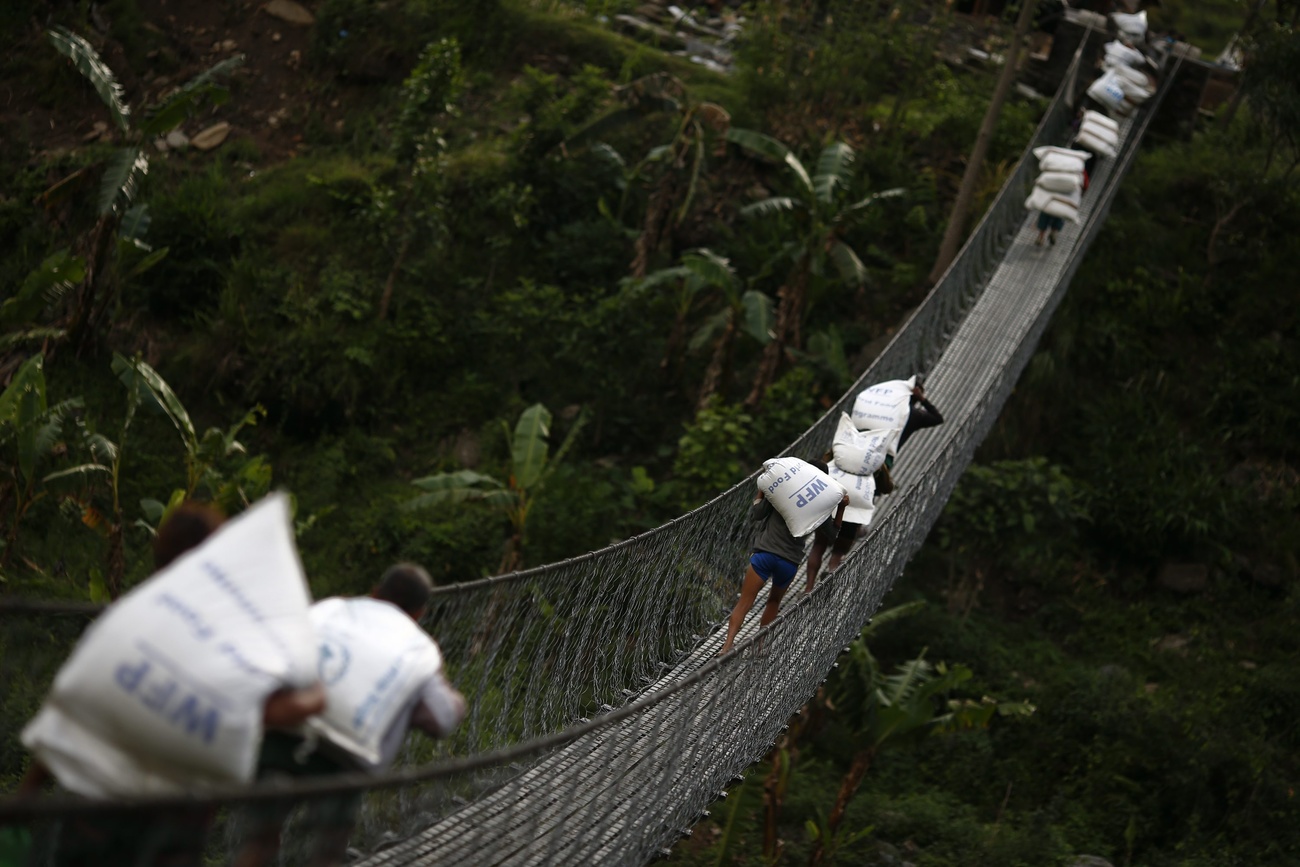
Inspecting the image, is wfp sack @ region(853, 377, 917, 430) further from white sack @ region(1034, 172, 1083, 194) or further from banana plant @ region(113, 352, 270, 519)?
white sack @ region(1034, 172, 1083, 194)

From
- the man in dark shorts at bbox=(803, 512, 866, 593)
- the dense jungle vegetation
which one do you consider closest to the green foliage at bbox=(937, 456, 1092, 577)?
the dense jungle vegetation

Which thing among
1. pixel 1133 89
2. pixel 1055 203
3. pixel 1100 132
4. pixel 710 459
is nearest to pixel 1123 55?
pixel 1133 89

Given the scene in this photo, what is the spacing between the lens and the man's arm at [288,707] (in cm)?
184

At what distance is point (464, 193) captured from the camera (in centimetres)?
1030

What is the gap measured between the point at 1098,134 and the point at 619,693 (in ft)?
21.4

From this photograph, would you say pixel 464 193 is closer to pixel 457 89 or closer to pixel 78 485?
pixel 457 89

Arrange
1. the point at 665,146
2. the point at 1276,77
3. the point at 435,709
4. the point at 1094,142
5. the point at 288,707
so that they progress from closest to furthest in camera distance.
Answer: the point at 288,707 → the point at 435,709 → the point at 1094,142 → the point at 1276,77 → the point at 665,146

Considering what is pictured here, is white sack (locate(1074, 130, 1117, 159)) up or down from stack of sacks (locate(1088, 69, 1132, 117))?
down

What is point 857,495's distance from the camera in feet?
13.6

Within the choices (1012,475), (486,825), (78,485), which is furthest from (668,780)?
(1012,475)

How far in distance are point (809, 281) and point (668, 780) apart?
5892mm

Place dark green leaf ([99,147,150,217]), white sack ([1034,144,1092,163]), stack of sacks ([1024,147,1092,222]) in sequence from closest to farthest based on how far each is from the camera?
dark green leaf ([99,147,150,217]) → stack of sacks ([1024,147,1092,222]) → white sack ([1034,144,1092,163])

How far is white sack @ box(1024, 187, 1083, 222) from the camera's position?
25.6 feet

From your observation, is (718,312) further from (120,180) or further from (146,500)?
(146,500)
